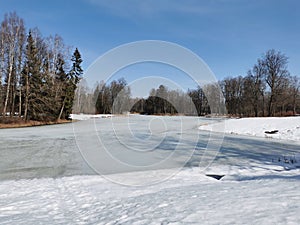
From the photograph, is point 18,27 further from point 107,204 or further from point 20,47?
point 107,204

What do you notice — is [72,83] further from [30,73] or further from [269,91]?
[269,91]

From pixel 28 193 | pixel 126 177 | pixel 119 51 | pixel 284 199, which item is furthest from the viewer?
pixel 119 51

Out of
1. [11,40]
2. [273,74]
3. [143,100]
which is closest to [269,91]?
[273,74]

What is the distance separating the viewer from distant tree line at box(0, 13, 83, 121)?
70.3 ft

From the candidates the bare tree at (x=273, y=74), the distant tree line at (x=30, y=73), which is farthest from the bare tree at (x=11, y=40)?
the bare tree at (x=273, y=74)

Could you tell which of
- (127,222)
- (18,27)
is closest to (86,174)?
(127,222)

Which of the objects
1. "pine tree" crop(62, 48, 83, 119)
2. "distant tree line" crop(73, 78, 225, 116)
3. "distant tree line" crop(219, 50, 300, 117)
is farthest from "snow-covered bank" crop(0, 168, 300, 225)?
"distant tree line" crop(219, 50, 300, 117)

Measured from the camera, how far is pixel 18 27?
21797mm

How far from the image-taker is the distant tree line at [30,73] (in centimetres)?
2144

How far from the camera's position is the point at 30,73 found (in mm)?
23359

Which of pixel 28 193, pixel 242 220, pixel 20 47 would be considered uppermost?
pixel 20 47

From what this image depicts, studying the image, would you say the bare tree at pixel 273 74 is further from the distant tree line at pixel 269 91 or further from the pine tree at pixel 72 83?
the pine tree at pixel 72 83

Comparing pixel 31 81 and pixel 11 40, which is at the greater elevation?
pixel 11 40

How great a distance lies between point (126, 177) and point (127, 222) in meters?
2.39
